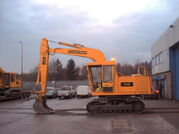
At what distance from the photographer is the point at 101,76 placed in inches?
651

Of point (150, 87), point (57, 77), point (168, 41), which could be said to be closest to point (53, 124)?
point (150, 87)

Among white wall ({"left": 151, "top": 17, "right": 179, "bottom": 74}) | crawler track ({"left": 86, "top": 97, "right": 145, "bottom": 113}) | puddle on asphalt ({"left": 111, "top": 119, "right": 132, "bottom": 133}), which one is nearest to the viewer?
puddle on asphalt ({"left": 111, "top": 119, "right": 132, "bottom": 133})

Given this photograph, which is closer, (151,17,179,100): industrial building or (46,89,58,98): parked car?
(151,17,179,100): industrial building

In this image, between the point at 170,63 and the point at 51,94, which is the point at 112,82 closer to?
the point at 170,63

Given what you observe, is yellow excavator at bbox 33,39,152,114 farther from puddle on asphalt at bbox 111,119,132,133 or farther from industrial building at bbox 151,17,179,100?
industrial building at bbox 151,17,179,100

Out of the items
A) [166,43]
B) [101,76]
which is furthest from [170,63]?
[101,76]

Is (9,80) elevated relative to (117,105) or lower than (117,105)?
elevated

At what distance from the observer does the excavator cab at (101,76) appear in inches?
642

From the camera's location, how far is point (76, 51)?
1773 centimetres

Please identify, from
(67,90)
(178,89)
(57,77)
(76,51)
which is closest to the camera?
(76,51)

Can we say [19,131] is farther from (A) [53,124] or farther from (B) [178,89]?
(B) [178,89]

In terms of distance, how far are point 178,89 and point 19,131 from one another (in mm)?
18760

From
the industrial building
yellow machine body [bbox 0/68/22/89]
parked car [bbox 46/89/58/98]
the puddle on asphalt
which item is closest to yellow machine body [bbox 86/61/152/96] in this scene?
the puddle on asphalt

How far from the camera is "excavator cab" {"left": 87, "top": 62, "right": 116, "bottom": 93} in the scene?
16.3 metres
